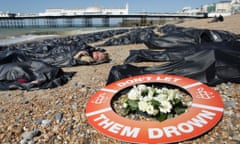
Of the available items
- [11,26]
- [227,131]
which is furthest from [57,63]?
[11,26]

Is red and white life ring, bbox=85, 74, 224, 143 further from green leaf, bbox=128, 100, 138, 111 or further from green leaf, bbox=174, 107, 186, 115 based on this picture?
green leaf, bbox=128, 100, 138, 111

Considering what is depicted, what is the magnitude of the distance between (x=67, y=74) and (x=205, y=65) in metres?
2.79

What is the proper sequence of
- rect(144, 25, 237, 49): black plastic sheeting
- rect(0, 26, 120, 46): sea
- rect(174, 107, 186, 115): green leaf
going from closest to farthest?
rect(174, 107, 186, 115): green leaf, rect(144, 25, 237, 49): black plastic sheeting, rect(0, 26, 120, 46): sea

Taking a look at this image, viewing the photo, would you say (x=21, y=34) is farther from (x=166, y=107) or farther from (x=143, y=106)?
(x=166, y=107)

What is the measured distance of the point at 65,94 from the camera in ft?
10.7

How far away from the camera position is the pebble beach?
2006 millimetres

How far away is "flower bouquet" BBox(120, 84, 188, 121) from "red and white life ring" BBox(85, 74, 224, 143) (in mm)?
97

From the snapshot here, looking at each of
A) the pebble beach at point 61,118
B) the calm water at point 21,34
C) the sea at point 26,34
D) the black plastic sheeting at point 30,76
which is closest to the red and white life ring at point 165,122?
the pebble beach at point 61,118

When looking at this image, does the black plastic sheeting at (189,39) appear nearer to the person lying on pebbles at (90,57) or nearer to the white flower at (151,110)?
the person lying on pebbles at (90,57)

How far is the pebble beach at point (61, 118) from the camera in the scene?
6.58ft

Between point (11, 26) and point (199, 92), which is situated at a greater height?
point (11, 26)

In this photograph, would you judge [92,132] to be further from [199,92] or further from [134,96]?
[199,92]

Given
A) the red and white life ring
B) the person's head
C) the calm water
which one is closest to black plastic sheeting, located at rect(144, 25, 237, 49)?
the person's head

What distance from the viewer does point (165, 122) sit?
2.07 metres
